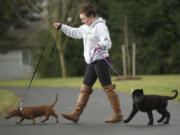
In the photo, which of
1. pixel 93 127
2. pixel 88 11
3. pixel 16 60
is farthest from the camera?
pixel 16 60

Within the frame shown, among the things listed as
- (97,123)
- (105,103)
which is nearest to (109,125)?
(97,123)

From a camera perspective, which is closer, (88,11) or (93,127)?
(93,127)

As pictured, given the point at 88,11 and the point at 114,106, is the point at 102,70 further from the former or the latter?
the point at 88,11

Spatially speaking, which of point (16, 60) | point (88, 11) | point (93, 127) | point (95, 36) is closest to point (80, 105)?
point (93, 127)

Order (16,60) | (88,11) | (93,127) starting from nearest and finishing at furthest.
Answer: (93,127)
(88,11)
(16,60)

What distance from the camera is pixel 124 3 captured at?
2370 cm

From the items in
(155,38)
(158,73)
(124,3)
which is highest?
(124,3)

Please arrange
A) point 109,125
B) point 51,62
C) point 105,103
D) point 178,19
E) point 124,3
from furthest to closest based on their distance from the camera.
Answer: point 51,62 → point 178,19 → point 124,3 → point 105,103 → point 109,125

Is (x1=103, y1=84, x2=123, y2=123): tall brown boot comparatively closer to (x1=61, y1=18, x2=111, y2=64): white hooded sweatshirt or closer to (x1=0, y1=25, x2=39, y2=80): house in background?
(x1=61, y1=18, x2=111, y2=64): white hooded sweatshirt

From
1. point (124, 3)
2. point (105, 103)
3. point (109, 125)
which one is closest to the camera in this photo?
point (109, 125)

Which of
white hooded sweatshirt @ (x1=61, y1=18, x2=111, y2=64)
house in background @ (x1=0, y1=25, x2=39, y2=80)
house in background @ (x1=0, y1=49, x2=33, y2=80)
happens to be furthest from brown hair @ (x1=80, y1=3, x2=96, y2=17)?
house in background @ (x1=0, y1=49, x2=33, y2=80)

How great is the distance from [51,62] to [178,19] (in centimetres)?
946

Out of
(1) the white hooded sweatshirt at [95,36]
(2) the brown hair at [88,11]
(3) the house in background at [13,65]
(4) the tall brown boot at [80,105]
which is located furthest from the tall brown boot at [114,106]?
(3) the house in background at [13,65]

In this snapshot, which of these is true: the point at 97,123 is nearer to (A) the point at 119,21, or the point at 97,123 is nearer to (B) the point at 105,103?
(B) the point at 105,103
